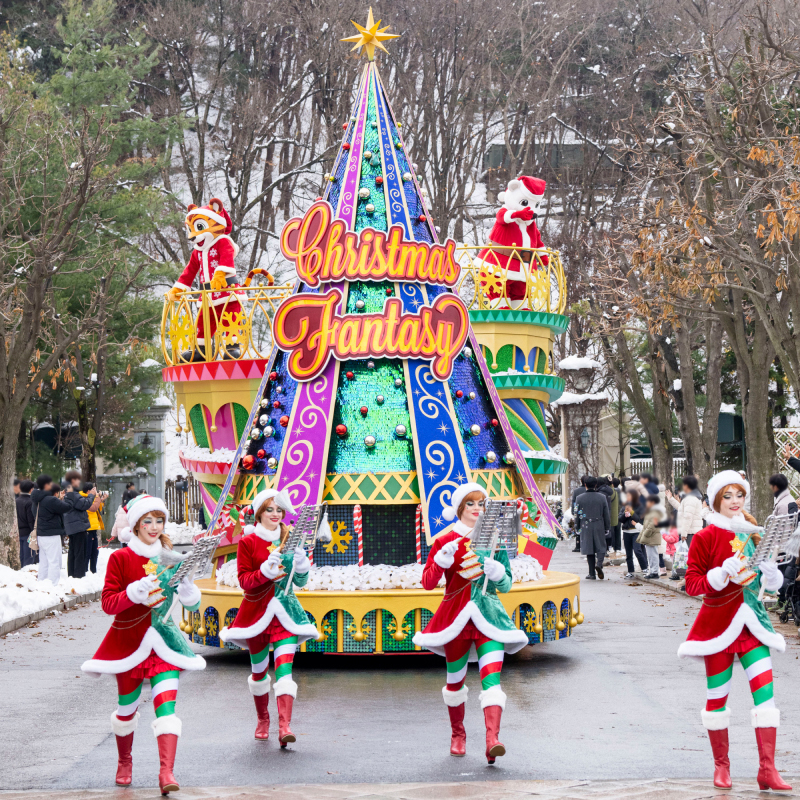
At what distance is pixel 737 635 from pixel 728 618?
0.35 feet

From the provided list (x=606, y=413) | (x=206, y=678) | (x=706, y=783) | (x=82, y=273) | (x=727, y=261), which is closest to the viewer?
(x=706, y=783)


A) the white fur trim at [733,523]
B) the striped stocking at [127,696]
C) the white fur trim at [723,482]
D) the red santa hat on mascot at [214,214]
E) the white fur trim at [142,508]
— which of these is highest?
the red santa hat on mascot at [214,214]

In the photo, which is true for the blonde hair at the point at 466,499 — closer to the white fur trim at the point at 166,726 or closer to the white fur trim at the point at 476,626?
the white fur trim at the point at 476,626

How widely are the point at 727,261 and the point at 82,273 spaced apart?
12.8 meters

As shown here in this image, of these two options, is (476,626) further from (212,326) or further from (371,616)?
(212,326)

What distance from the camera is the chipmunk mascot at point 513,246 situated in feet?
48.9

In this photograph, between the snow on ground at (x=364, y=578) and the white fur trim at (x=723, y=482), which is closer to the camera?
Result: the white fur trim at (x=723, y=482)

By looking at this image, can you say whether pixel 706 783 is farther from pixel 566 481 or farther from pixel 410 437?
Result: pixel 566 481

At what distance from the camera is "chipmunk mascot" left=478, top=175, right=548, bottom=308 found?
14.9 metres

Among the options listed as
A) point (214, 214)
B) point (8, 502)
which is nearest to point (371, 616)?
point (214, 214)

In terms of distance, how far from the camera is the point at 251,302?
1488 cm

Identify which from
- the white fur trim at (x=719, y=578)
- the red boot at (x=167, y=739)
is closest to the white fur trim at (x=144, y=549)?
the red boot at (x=167, y=739)

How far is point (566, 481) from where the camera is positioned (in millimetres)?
34469

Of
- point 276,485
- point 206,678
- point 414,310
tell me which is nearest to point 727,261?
point 414,310
